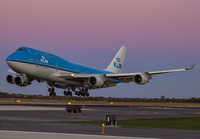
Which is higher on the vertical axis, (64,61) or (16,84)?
(64,61)

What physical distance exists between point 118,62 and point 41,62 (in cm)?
3580

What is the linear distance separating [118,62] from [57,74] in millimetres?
31601

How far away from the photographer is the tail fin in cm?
9525

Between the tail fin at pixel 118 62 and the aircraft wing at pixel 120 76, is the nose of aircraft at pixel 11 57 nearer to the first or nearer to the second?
the aircraft wing at pixel 120 76

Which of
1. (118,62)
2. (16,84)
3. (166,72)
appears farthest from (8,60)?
(118,62)

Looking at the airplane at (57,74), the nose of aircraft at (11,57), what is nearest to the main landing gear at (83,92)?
the airplane at (57,74)

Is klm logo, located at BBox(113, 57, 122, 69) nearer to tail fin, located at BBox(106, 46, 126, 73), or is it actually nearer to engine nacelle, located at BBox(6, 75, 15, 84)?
tail fin, located at BBox(106, 46, 126, 73)

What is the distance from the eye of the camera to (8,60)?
61688 mm

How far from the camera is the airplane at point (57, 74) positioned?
63.0m

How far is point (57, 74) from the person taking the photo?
68875 mm

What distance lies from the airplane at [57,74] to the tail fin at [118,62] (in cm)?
1019

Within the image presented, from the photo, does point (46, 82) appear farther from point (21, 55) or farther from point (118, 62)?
point (118, 62)

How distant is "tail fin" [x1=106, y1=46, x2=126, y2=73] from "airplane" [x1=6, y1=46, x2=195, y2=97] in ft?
33.4

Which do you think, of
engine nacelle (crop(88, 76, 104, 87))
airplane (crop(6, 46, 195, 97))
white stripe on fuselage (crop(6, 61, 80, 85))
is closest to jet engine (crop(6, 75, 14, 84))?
airplane (crop(6, 46, 195, 97))
